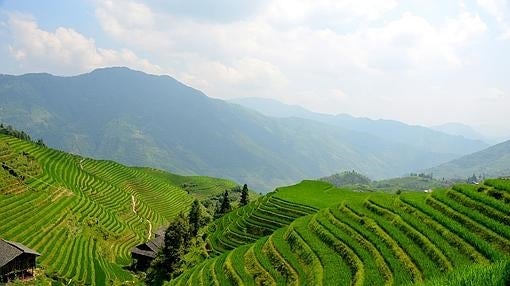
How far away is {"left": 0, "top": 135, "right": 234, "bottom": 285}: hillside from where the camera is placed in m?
51.8

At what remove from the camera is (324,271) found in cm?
2297

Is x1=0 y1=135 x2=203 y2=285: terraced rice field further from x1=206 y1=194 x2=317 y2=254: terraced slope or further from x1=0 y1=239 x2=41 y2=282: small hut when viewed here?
x1=206 y1=194 x2=317 y2=254: terraced slope

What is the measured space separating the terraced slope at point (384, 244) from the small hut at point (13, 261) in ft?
65.2

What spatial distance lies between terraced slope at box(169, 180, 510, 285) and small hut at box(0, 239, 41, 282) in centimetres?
1988

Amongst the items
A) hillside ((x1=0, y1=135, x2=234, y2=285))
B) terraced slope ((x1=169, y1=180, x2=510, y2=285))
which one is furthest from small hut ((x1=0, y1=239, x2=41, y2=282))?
terraced slope ((x1=169, y1=180, x2=510, y2=285))

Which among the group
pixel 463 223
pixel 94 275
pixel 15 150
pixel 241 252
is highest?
pixel 15 150

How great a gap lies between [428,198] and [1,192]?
5162cm

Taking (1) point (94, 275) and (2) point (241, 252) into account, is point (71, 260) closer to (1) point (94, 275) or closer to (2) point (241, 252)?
(1) point (94, 275)

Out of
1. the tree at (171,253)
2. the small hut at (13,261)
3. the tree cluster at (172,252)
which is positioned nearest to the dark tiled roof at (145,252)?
the tree cluster at (172,252)

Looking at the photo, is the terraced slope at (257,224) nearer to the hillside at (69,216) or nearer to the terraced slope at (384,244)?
the terraced slope at (384,244)

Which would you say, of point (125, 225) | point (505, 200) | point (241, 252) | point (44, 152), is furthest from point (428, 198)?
point (44, 152)

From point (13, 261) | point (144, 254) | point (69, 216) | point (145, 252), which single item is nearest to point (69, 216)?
point (69, 216)

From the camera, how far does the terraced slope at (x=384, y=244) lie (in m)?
20.4

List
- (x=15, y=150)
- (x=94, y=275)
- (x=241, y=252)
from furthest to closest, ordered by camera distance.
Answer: (x=15, y=150), (x=94, y=275), (x=241, y=252)
